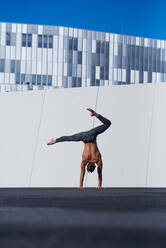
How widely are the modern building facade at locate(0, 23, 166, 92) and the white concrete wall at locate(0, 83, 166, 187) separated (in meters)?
52.1

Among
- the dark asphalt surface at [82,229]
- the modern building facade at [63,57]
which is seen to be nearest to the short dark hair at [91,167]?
the dark asphalt surface at [82,229]

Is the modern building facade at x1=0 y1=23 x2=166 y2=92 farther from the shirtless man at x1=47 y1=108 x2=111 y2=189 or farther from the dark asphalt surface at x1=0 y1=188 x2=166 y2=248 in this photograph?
the dark asphalt surface at x1=0 y1=188 x2=166 y2=248

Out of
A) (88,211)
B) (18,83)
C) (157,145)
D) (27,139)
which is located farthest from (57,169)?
(18,83)

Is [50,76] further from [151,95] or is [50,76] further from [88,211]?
[88,211]

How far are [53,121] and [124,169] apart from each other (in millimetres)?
2804

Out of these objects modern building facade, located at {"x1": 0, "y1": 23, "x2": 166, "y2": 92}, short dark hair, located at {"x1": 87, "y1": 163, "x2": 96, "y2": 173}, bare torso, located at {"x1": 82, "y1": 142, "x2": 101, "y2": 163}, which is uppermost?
modern building facade, located at {"x1": 0, "y1": 23, "x2": 166, "y2": 92}

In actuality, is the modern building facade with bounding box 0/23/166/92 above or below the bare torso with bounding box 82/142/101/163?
above

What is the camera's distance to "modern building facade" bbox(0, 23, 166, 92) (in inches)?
2776

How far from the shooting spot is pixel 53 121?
17.9 meters

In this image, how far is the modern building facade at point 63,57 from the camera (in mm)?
70500

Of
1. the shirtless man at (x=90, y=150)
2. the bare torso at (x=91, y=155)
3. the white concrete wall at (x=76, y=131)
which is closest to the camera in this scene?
the shirtless man at (x=90, y=150)

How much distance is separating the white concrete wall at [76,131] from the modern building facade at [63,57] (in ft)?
171

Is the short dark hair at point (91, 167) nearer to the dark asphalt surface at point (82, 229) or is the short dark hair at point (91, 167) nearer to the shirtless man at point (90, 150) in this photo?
the shirtless man at point (90, 150)

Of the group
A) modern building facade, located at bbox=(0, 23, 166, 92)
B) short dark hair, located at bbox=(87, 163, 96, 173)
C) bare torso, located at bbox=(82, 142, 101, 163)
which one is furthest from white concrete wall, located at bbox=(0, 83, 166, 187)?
modern building facade, located at bbox=(0, 23, 166, 92)
